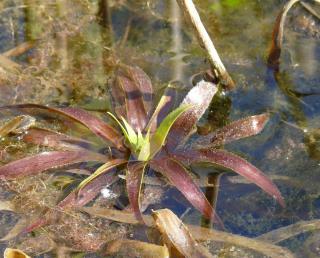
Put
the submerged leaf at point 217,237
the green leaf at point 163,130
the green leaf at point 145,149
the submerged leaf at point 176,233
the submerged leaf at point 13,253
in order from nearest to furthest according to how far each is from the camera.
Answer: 1. the submerged leaf at point 13,253
2. the submerged leaf at point 176,233
3. the submerged leaf at point 217,237
4. the green leaf at point 163,130
5. the green leaf at point 145,149

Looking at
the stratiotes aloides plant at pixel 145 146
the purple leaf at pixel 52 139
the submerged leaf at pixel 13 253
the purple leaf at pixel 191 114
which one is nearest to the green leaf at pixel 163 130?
the stratiotes aloides plant at pixel 145 146

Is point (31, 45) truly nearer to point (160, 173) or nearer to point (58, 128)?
point (58, 128)

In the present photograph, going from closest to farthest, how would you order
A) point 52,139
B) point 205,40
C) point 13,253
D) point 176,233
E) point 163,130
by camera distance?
point 13,253, point 176,233, point 163,130, point 52,139, point 205,40

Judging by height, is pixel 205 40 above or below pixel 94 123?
above

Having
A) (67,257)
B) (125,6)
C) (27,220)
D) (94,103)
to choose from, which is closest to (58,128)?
(94,103)

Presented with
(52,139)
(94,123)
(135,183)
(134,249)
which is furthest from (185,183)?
(52,139)

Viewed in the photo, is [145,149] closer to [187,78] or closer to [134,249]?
[134,249]

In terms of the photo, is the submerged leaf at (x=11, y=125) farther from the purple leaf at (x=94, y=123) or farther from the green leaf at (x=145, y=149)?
the green leaf at (x=145, y=149)
